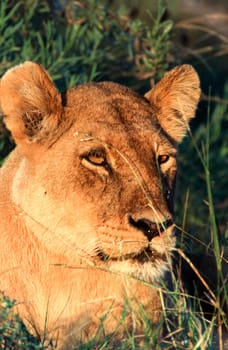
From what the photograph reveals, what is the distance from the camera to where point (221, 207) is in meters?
6.41

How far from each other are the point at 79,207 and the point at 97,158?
7.6 inches

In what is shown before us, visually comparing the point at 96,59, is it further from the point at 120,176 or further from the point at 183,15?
the point at 183,15

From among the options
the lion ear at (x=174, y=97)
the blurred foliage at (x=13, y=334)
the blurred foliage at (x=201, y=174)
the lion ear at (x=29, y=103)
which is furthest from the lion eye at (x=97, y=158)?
the blurred foliage at (x=201, y=174)

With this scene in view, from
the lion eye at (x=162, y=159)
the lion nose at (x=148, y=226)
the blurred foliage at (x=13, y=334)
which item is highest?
the lion eye at (x=162, y=159)

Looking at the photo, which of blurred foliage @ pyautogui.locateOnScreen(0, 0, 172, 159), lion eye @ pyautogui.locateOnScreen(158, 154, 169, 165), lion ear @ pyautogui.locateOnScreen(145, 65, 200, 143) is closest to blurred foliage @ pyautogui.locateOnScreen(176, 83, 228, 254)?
blurred foliage @ pyautogui.locateOnScreen(0, 0, 172, 159)

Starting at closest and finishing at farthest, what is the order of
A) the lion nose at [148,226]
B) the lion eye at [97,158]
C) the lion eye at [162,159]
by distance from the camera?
the lion nose at [148,226], the lion eye at [97,158], the lion eye at [162,159]

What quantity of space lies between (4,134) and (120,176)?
204 centimetres

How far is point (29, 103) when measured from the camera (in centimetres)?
333

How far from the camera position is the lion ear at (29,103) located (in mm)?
3293

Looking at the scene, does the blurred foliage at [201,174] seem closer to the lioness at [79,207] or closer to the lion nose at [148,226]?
the lioness at [79,207]

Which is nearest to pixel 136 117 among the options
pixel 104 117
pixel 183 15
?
pixel 104 117

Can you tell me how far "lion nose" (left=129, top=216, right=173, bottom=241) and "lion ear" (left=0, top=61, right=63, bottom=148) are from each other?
539 mm

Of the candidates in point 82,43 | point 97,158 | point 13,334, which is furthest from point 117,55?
point 13,334

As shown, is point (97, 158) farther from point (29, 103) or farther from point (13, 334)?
point (13, 334)
